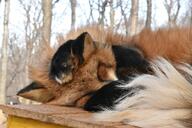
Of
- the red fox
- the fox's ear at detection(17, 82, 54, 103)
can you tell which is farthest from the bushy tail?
the fox's ear at detection(17, 82, 54, 103)

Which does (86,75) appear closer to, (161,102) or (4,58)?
(161,102)

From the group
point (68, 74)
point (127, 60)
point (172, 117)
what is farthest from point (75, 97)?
point (172, 117)

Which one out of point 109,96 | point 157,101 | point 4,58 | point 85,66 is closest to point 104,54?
point 85,66

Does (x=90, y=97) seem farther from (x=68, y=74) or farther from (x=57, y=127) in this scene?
(x=57, y=127)

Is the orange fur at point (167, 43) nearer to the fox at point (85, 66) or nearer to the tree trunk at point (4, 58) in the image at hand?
the fox at point (85, 66)

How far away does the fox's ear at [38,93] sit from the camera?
5.77ft

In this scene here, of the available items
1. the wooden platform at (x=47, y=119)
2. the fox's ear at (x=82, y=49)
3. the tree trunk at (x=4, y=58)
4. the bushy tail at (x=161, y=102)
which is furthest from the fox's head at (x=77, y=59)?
the tree trunk at (x=4, y=58)

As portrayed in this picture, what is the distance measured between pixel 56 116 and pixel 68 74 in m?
0.44

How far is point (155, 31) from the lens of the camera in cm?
193

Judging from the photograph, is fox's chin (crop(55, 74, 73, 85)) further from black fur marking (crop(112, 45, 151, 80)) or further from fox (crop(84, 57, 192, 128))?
fox (crop(84, 57, 192, 128))

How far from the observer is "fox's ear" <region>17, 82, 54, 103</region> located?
1759 mm

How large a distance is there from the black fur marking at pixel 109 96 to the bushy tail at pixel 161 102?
21 mm

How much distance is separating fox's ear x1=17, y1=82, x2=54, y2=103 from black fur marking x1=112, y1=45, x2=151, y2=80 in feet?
1.17

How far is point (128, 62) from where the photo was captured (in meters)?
1.57
